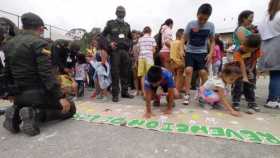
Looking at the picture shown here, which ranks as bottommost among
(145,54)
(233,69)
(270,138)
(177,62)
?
(270,138)

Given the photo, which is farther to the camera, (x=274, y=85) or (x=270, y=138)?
(x=274, y=85)

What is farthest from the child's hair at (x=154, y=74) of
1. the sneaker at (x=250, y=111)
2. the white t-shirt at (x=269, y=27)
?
the white t-shirt at (x=269, y=27)

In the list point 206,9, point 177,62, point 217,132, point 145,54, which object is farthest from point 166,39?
point 217,132

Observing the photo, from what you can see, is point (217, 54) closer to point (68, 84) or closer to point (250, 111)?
point (250, 111)

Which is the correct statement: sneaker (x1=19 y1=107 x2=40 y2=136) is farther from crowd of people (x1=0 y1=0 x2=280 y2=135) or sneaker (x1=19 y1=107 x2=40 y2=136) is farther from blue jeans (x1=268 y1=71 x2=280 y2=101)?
blue jeans (x1=268 y1=71 x2=280 y2=101)

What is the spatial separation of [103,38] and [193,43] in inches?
70.2

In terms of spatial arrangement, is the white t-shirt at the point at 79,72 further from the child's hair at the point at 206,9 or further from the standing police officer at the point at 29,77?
the child's hair at the point at 206,9

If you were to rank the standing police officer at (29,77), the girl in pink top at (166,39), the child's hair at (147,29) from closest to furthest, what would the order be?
the standing police officer at (29,77)
the child's hair at (147,29)
the girl in pink top at (166,39)

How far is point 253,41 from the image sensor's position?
304 centimetres

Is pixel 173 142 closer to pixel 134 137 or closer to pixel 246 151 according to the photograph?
pixel 134 137

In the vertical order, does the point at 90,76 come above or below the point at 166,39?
below

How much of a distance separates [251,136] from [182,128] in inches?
29.2

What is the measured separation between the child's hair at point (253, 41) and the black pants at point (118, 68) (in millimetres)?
2236

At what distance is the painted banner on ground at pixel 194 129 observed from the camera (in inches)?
86.2
